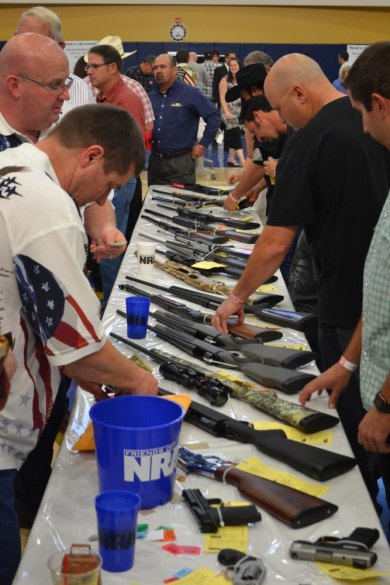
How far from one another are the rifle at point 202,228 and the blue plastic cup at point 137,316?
5.68ft

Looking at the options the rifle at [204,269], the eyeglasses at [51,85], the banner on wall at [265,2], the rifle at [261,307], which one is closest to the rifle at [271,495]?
the rifle at [261,307]

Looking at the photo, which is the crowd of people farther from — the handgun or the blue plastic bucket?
the handgun

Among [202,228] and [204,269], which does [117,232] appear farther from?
[202,228]

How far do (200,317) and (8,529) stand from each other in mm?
1314

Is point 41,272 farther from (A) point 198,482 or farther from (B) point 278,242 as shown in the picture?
(B) point 278,242

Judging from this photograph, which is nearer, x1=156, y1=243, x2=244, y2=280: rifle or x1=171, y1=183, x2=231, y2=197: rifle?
x1=156, y1=243, x2=244, y2=280: rifle

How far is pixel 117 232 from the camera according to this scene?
3.04m

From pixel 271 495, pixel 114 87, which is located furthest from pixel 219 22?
pixel 271 495

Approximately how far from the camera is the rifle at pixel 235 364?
2.31m

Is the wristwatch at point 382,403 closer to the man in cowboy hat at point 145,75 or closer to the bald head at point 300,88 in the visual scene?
the bald head at point 300,88

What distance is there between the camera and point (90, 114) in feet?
5.89

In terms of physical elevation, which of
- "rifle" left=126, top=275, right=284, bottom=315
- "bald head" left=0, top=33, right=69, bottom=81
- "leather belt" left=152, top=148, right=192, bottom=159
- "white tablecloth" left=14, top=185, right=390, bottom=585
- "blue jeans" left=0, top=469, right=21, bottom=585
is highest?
"bald head" left=0, top=33, right=69, bottom=81

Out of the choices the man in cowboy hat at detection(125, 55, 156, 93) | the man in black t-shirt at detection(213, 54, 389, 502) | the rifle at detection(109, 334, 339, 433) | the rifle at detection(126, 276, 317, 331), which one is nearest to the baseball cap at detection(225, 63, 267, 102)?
the man in black t-shirt at detection(213, 54, 389, 502)

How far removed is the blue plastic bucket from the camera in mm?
1584
